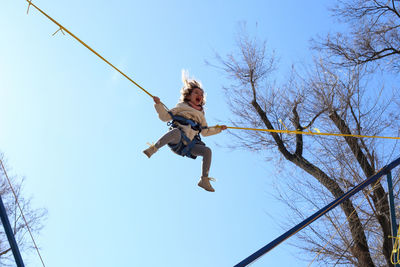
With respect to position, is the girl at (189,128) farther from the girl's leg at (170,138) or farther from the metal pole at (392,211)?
the metal pole at (392,211)

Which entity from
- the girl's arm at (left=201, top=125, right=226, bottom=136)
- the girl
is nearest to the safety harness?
the girl

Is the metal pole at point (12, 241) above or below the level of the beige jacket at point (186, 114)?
below

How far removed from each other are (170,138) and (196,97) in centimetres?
54

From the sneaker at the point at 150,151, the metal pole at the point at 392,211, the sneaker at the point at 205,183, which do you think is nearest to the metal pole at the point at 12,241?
the sneaker at the point at 150,151

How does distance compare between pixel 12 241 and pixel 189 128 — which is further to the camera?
pixel 189 128

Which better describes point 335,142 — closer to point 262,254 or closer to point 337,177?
point 337,177

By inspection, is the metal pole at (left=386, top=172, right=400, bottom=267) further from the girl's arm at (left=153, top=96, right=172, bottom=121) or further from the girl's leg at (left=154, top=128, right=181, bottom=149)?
the girl's arm at (left=153, top=96, right=172, bottom=121)

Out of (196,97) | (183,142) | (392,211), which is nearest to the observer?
(392,211)

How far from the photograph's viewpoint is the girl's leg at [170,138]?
4.06m

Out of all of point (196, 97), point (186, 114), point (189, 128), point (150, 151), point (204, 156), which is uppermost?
point (196, 97)

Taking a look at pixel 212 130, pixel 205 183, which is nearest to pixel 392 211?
pixel 205 183

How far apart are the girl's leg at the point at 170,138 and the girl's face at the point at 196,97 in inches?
15.6

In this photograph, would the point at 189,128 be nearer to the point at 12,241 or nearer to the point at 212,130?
the point at 212,130

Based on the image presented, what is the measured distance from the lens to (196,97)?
14.6 feet
